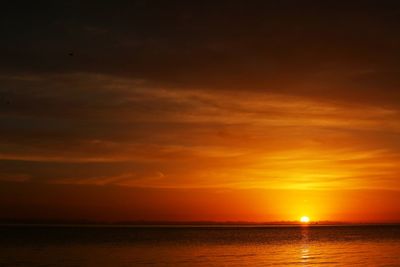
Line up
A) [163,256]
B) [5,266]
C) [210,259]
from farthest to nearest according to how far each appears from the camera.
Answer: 1. [163,256]
2. [210,259]
3. [5,266]

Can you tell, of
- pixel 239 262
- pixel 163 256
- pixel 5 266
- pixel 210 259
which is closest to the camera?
pixel 5 266

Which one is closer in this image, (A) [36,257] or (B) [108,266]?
(B) [108,266]

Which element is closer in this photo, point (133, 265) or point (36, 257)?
point (133, 265)

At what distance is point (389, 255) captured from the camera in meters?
50.6

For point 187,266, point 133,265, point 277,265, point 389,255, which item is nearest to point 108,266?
point 133,265

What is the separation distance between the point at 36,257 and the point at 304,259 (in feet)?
83.4

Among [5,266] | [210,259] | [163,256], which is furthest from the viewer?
[163,256]

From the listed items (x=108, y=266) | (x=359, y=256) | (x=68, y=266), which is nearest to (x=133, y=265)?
(x=108, y=266)

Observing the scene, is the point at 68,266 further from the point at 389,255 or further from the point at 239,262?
the point at 389,255

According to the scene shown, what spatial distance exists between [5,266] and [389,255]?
3490 centimetres

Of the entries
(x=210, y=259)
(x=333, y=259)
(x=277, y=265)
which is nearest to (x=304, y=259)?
(x=333, y=259)

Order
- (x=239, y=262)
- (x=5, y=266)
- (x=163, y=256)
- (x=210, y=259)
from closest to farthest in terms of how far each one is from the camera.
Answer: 1. (x=5, y=266)
2. (x=239, y=262)
3. (x=210, y=259)
4. (x=163, y=256)

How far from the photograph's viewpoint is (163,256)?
51.6m

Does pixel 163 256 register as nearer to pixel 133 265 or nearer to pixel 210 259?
pixel 210 259
